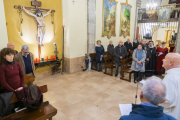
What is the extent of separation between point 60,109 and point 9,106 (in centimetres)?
145

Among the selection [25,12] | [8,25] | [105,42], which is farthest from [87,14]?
[8,25]

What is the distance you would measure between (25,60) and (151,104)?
11.8ft

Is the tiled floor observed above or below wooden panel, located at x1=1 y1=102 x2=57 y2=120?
below

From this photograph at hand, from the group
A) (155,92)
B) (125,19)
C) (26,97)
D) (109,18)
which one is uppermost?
(125,19)

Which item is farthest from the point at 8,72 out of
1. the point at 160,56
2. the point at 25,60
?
the point at 160,56

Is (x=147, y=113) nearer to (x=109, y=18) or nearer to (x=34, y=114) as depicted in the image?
(x=34, y=114)

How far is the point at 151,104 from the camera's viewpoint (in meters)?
1.16

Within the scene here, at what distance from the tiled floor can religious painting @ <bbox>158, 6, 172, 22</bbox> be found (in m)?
6.04

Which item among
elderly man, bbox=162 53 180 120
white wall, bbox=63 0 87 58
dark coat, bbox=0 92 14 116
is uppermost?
white wall, bbox=63 0 87 58

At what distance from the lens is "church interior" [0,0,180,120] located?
2.31m

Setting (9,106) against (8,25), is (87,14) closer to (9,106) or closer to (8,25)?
(8,25)

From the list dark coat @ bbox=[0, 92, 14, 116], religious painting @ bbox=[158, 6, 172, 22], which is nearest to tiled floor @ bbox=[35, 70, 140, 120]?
dark coat @ bbox=[0, 92, 14, 116]

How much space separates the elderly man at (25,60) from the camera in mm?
3720

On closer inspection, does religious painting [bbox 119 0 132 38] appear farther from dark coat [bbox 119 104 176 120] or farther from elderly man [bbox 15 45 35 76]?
dark coat [bbox 119 104 176 120]
